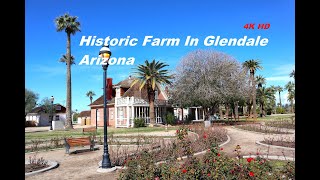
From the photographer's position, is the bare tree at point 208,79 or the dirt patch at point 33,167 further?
the bare tree at point 208,79

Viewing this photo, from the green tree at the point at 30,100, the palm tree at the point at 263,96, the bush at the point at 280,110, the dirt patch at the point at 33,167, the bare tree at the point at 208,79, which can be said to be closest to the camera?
the dirt patch at the point at 33,167

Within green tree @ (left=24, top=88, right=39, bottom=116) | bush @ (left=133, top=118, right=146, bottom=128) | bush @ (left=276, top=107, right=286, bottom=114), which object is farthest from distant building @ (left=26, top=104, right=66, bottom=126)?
bush @ (left=276, top=107, right=286, bottom=114)

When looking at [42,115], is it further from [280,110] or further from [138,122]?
[280,110]

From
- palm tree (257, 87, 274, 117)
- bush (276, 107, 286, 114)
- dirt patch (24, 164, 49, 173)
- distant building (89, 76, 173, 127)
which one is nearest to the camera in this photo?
dirt patch (24, 164, 49, 173)

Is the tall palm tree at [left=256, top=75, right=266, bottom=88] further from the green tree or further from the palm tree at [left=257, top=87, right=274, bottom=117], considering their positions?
the green tree

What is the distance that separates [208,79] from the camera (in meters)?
34.2

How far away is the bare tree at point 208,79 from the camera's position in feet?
111

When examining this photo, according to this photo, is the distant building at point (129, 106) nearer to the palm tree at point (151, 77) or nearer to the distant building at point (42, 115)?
the palm tree at point (151, 77)

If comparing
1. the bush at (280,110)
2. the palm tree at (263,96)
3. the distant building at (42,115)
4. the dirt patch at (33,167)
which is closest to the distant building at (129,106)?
the distant building at (42,115)

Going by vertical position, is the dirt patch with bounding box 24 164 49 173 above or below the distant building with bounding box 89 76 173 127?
below

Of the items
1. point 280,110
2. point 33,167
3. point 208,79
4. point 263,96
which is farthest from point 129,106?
point 280,110

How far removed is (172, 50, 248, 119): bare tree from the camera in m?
33.8

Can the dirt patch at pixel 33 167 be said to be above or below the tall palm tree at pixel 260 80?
below
